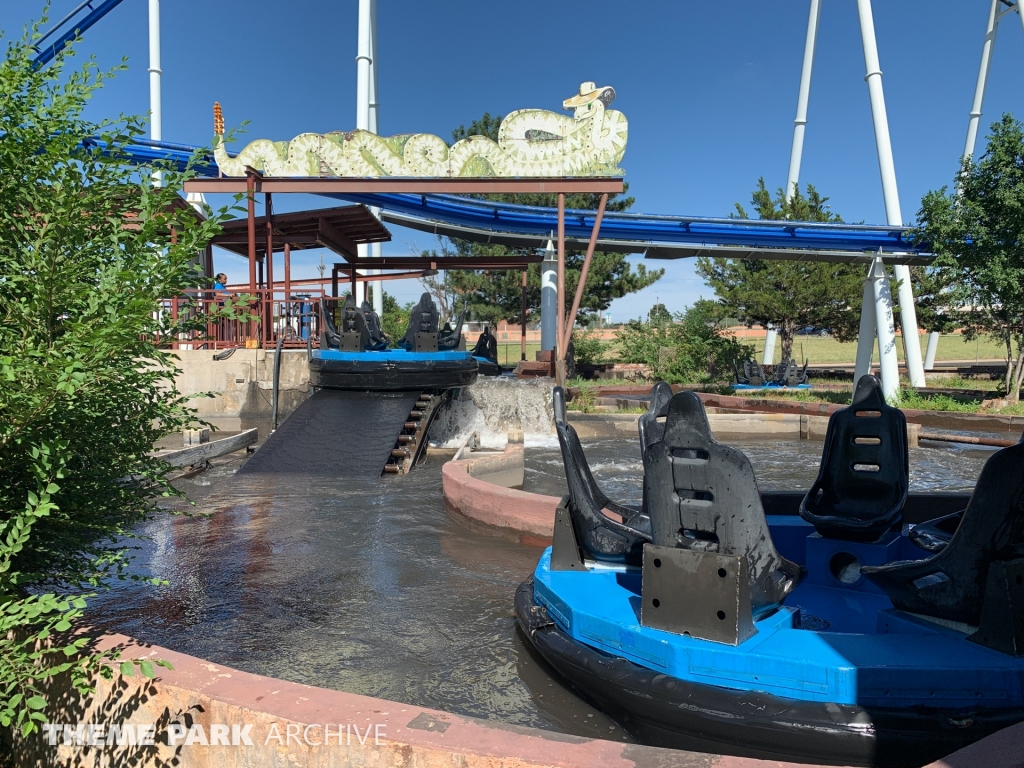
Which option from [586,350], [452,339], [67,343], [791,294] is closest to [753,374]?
[791,294]

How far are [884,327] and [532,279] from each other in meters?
18.2

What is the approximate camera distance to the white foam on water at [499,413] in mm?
11805

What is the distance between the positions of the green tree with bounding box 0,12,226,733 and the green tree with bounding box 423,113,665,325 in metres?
24.7

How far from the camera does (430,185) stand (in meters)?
12.5

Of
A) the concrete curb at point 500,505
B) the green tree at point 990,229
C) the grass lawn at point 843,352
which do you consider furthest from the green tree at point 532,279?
the concrete curb at point 500,505

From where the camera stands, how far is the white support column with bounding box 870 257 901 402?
1758cm

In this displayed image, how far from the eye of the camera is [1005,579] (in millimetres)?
2744

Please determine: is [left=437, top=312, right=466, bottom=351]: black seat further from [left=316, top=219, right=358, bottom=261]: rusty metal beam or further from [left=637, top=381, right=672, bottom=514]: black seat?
[left=637, top=381, right=672, bottom=514]: black seat

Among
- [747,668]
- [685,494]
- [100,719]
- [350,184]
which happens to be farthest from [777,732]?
[350,184]

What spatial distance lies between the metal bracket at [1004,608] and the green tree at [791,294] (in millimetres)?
20511

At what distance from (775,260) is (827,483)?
2148 cm

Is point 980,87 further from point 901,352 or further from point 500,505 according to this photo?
point 500,505

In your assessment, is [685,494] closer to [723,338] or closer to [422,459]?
[422,459]

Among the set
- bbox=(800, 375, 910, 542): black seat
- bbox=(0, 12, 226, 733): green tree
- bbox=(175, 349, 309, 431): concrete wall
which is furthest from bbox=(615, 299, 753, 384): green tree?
bbox=(0, 12, 226, 733): green tree
